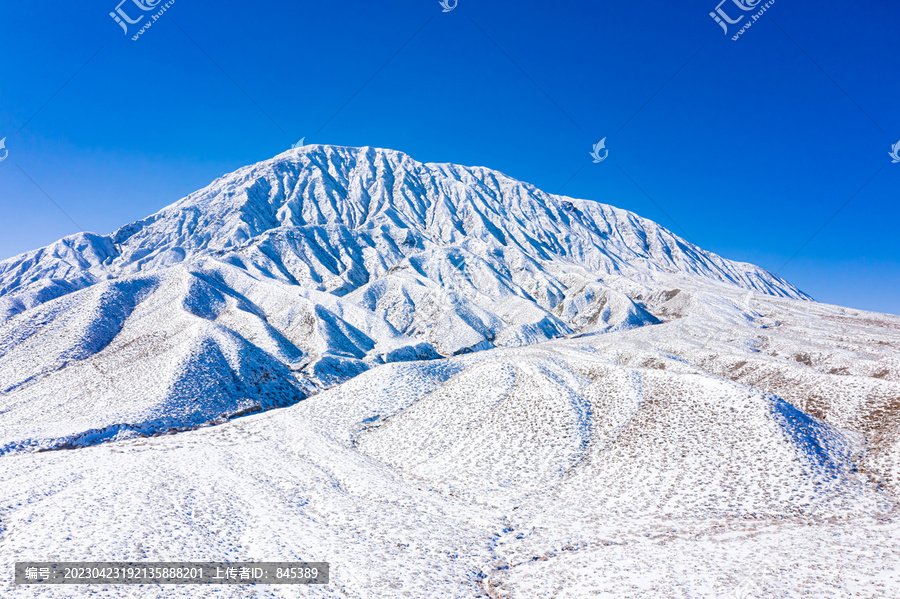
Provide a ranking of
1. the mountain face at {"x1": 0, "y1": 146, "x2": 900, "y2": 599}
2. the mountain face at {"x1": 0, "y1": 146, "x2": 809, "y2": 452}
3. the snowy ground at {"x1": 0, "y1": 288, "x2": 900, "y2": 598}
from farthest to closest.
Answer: the mountain face at {"x1": 0, "y1": 146, "x2": 809, "y2": 452}, the mountain face at {"x1": 0, "y1": 146, "x2": 900, "y2": 599}, the snowy ground at {"x1": 0, "y1": 288, "x2": 900, "y2": 598}

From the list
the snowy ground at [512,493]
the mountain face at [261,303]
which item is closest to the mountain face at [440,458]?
the snowy ground at [512,493]

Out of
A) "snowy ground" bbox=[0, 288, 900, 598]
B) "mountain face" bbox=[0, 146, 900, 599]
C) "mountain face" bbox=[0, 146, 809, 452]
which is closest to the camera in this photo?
"snowy ground" bbox=[0, 288, 900, 598]

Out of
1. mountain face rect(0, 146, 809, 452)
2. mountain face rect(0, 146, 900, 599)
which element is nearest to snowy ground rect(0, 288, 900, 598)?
mountain face rect(0, 146, 900, 599)

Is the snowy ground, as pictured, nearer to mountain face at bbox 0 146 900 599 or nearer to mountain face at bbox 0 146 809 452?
mountain face at bbox 0 146 900 599

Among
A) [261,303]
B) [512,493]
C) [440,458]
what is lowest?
[512,493]

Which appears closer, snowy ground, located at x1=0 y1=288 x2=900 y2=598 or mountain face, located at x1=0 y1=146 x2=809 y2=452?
snowy ground, located at x1=0 y1=288 x2=900 y2=598

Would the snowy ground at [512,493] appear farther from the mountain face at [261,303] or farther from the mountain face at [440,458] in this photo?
the mountain face at [261,303]

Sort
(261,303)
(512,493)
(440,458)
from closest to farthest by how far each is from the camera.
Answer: (512,493), (440,458), (261,303)

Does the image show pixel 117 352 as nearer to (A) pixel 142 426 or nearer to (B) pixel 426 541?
(A) pixel 142 426

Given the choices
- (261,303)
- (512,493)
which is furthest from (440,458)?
(261,303)

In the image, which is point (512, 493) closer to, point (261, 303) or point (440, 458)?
point (440, 458)

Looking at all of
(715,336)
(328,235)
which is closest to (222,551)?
(715,336)
